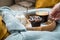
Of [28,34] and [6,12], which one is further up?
[6,12]

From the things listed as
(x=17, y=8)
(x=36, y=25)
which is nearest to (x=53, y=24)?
(x=36, y=25)

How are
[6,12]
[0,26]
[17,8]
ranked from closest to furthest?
[0,26] < [6,12] < [17,8]

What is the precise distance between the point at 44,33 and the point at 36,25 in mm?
161

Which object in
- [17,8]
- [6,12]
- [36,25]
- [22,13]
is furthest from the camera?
[17,8]

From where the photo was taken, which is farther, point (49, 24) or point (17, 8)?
point (17, 8)

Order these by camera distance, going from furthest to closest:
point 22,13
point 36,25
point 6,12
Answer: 1. point 22,13
2. point 6,12
3. point 36,25

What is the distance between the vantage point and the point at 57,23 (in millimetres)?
1349

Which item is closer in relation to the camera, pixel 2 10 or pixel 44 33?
pixel 44 33

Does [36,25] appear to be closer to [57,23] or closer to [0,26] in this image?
[57,23]

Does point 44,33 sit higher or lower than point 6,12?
lower

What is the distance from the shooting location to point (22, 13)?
1511 millimetres

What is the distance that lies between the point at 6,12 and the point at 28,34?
421 millimetres

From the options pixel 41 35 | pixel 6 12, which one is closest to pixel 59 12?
pixel 41 35

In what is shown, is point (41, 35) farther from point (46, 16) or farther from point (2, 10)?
point (2, 10)
